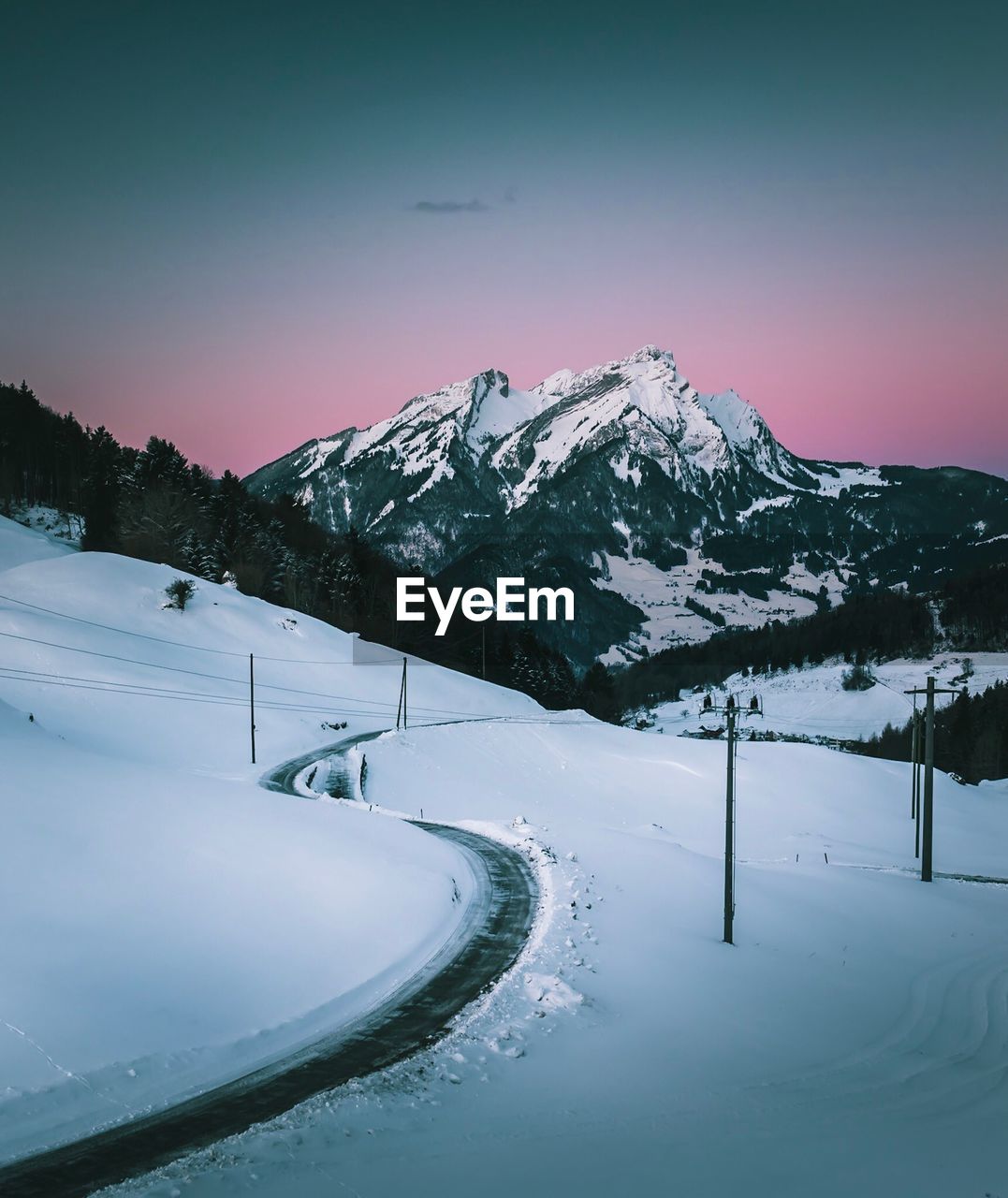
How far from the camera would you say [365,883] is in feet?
68.8

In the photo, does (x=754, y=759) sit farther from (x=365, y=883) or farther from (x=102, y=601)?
(x=102, y=601)

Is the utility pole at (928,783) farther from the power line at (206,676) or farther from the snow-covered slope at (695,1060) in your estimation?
the power line at (206,676)

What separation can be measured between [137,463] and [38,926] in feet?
306

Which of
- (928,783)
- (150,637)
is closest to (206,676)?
(150,637)

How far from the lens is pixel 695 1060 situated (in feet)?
44.0

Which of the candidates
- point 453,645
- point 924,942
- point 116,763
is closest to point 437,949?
point 116,763

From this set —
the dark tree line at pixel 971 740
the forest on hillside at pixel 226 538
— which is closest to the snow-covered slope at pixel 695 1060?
the forest on hillside at pixel 226 538

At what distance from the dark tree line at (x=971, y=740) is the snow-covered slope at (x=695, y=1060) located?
89.4m

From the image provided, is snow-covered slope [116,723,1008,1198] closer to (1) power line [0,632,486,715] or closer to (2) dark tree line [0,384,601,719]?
(1) power line [0,632,486,715]

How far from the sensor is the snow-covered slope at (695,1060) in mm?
9570

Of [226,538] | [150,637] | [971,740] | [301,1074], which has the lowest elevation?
[971,740]

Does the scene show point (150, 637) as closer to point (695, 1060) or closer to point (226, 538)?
point (226, 538)

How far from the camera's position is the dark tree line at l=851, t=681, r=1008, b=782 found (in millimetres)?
113125

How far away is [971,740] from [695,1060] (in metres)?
128
